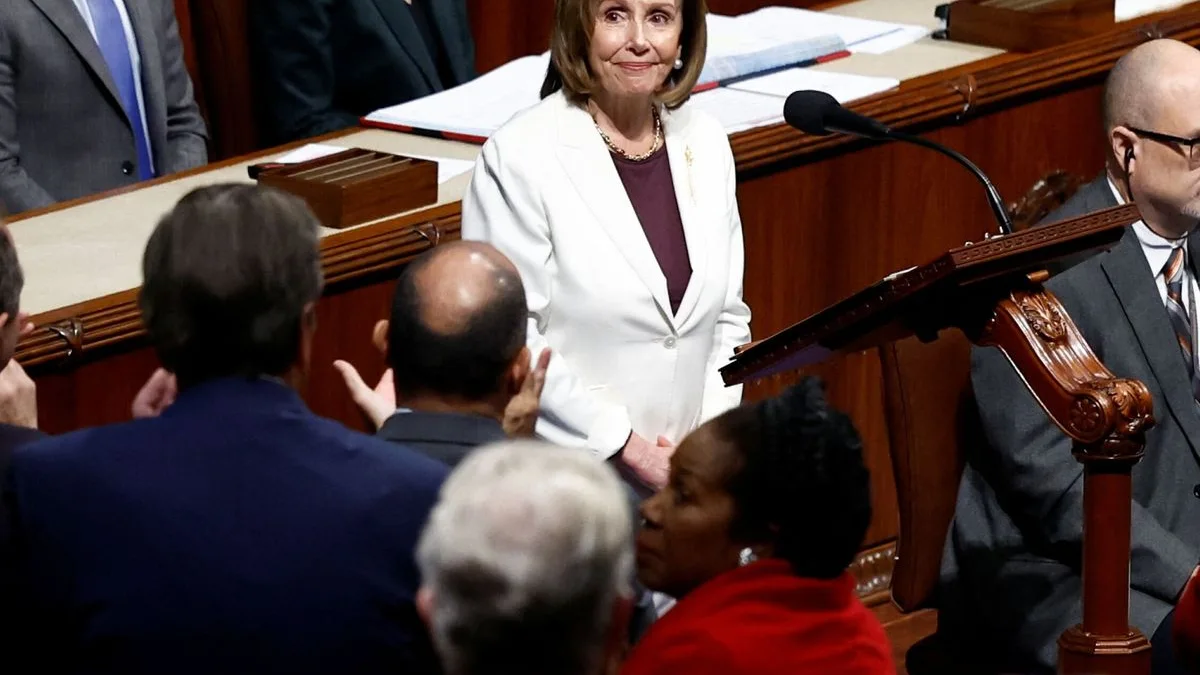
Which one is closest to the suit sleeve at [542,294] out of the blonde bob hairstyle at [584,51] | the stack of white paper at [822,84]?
the blonde bob hairstyle at [584,51]

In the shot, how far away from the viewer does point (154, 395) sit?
2.34 metres

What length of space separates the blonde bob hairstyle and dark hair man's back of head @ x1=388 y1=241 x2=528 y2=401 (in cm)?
80

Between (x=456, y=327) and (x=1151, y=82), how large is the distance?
1597 mm

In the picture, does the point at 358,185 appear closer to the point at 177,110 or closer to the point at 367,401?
the point at 367,401

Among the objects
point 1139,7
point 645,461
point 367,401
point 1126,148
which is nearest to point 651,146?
point 645,461

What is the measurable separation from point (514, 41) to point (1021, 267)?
3035mm

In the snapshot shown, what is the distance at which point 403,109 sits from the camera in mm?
3988

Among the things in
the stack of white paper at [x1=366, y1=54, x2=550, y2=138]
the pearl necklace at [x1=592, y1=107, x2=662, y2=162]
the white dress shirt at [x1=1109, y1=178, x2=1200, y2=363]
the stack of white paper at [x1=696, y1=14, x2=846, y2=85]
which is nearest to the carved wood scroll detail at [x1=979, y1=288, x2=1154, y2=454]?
the pearl necklace at [x1=592, y1=107, x2=662, y2=162]

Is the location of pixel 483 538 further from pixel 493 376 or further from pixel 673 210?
pixel 673 210

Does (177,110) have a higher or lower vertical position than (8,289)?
lower

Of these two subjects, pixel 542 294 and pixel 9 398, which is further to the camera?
pixel 542 294

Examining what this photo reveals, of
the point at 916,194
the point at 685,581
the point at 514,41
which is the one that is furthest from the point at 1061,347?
the point at 514,41

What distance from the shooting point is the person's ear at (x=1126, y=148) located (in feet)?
10.8

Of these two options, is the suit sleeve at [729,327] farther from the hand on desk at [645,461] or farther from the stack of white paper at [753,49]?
the stack of white paper at [753,49]
